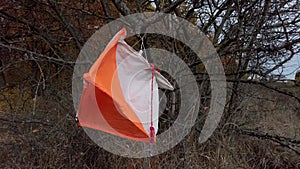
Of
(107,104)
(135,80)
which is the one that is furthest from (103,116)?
(135,80)

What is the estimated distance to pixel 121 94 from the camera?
1.81m

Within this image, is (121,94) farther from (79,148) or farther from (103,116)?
(79,148)

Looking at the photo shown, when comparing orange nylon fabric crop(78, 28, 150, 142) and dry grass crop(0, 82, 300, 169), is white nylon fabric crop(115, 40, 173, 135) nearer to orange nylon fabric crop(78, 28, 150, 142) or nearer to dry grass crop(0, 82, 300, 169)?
orange nylon fabric crop(78, 28, 150, 142)

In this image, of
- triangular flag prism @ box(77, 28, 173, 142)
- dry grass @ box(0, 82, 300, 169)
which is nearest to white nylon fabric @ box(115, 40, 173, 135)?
triangular flag prism @ box(77, 28, 173, 142)

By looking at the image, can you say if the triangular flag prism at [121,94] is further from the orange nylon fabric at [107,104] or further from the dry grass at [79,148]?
the dry grass at [79,148]

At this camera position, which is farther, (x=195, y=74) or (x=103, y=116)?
(x=195, y=74)

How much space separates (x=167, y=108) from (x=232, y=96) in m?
0.81

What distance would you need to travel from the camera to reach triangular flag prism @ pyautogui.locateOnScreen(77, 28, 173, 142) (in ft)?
5.73

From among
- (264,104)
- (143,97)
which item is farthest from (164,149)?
(264,104)

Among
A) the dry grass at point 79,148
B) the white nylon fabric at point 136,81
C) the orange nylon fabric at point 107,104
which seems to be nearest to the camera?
the orange nylon fabric at point 107,104

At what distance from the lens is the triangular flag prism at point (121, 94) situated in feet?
5.73

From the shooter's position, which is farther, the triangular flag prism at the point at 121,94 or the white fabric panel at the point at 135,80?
the white fabric panel at the point at 135,80

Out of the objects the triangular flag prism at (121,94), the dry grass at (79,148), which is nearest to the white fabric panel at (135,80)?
the triangular flag prism at (121,94)

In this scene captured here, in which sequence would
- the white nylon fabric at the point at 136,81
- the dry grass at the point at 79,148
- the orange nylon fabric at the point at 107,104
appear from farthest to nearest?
1. the dry grass at the point at 79,148
2. the white nylon fabric at the point at 136,81
3. the orange nylon fabric at the point at 107,104
